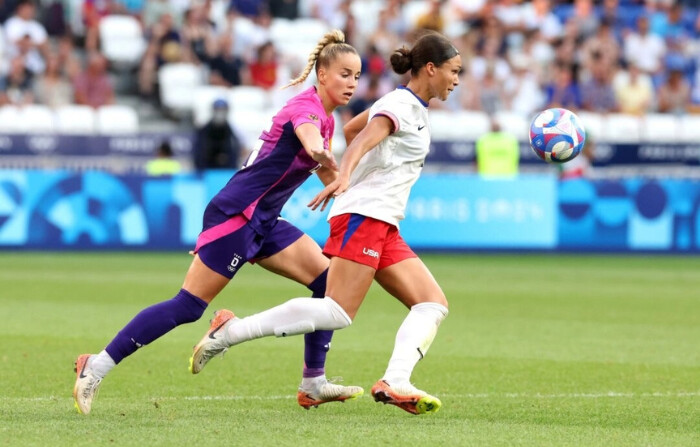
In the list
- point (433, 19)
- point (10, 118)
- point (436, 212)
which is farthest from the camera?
point (433, 19)

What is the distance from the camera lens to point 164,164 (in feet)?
65.1

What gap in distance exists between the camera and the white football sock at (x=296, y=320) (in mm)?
6824

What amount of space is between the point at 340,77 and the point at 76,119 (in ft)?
48.3

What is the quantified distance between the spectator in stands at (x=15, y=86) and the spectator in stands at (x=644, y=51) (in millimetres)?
11518

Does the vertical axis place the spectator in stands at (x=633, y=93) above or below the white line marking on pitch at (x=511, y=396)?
above

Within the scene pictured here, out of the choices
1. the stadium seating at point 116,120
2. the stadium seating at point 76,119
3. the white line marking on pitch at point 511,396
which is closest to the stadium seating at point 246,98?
the stadium seating at point 116,120

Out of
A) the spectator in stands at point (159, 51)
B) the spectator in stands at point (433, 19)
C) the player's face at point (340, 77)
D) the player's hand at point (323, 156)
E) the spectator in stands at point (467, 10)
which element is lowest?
the player's hand at point (323, 156)

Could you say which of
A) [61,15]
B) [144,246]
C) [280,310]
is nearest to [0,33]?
[61,15]

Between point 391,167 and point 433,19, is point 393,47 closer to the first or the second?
point 433,19

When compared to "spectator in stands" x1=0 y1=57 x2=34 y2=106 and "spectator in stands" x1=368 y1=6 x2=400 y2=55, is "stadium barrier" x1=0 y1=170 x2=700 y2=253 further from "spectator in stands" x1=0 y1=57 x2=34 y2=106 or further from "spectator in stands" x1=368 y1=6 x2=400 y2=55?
"spectator in stands" x1=368 y1=6 x2=400 y2=55

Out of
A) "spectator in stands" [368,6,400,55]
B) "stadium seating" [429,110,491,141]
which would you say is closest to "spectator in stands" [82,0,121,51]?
"spectator in stands" [368,6,400,55]

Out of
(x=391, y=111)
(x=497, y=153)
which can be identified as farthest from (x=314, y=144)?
(x=497, y=153)

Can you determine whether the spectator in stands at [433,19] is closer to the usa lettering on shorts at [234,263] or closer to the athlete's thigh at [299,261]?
the athlete's thigh at [299,261]

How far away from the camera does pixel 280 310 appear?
6.91 m
